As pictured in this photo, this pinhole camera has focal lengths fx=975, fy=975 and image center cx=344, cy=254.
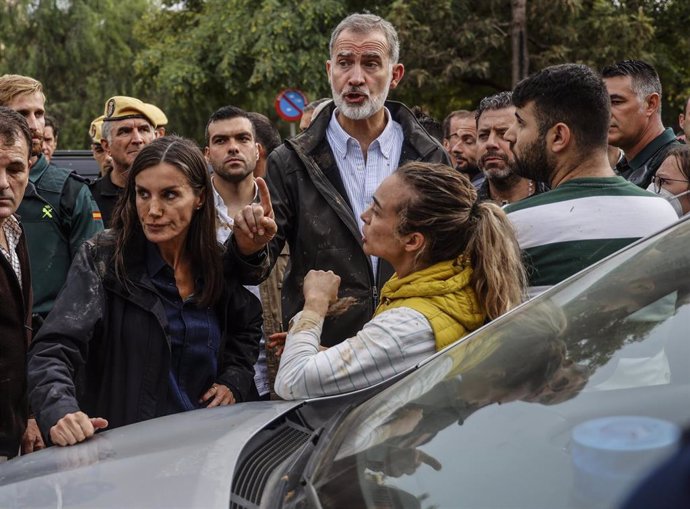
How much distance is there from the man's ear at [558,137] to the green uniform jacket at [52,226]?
7.48 feet

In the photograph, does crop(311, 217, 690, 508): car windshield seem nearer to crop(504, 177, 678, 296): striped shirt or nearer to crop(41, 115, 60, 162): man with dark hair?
crop(504, 177, 678, 296): striped shirt

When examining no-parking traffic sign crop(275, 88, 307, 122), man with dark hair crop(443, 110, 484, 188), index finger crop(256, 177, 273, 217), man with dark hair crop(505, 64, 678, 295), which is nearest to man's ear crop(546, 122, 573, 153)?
man with dark hair crop(505, 64, 678, 295)

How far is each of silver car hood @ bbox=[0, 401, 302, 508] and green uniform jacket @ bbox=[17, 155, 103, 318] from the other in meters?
2.08

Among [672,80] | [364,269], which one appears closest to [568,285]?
[364,269]

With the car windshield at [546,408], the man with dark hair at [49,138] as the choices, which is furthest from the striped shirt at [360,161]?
the man with dark hair at [49,138]

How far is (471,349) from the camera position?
2223 millimetres

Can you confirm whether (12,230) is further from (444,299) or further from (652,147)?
(652,147)

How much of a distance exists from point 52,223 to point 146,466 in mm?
2677

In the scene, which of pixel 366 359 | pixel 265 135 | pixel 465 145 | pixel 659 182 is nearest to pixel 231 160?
pixel 265 135

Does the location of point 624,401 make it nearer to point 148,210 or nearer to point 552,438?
point 552,438

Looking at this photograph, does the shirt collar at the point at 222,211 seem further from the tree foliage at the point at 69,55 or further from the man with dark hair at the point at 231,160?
the tree foliage at the point at 69,55

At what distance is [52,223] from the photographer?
4.46 meters

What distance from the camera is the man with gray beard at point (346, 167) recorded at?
4082 mm

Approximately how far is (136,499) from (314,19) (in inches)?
642
